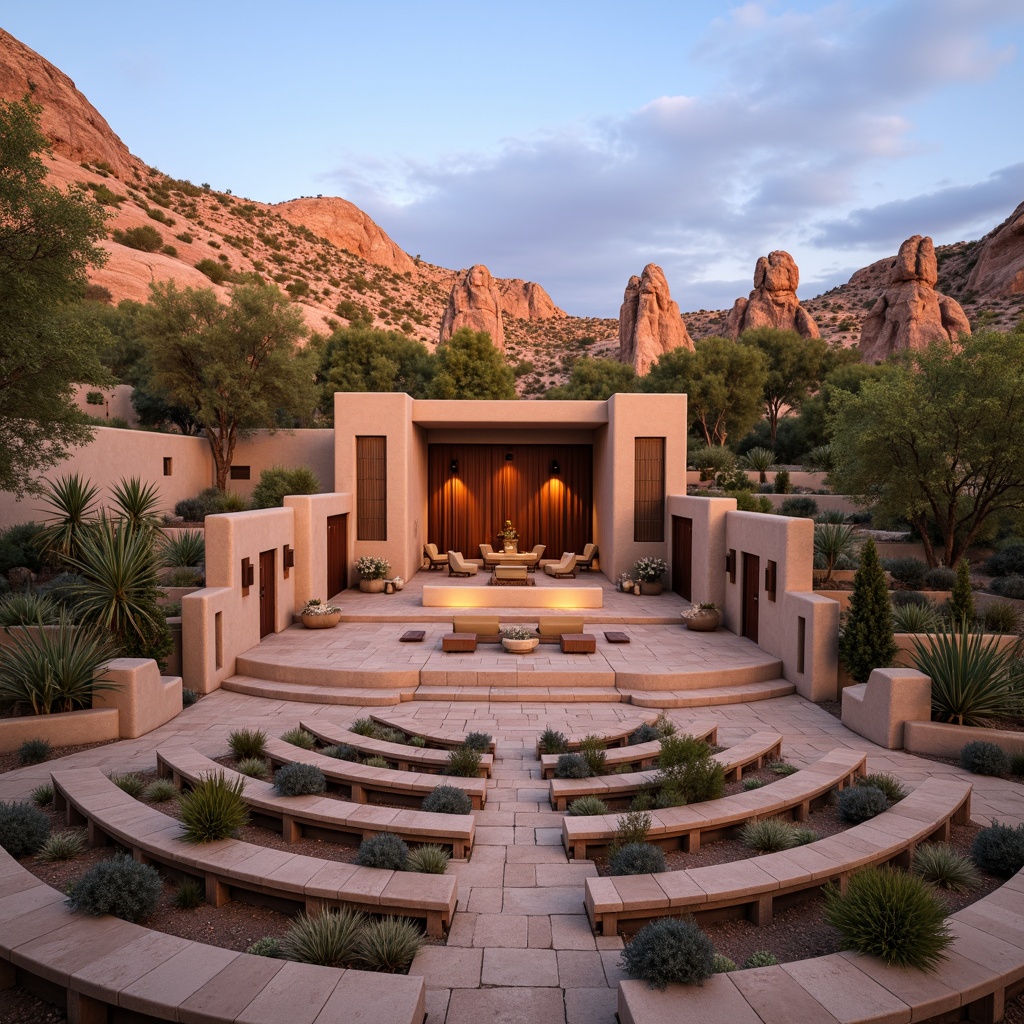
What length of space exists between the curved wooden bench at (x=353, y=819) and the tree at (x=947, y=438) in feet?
45.4

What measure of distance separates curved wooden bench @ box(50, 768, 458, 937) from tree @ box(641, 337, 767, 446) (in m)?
31.8

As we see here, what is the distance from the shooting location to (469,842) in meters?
5.52

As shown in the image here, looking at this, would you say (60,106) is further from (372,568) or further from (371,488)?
(372,568)

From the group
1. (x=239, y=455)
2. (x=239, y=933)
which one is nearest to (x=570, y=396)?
(x=239, y=455)

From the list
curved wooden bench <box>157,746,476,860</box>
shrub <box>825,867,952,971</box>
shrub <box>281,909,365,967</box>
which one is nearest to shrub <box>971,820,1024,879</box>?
shrub <box>825,867,952,971</box>

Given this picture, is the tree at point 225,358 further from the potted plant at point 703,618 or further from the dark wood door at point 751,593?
the dark wood door at point 751,593

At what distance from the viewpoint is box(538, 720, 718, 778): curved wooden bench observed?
7230 mm

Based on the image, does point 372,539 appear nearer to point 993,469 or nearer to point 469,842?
point 469,842

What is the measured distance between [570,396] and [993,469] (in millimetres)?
26519

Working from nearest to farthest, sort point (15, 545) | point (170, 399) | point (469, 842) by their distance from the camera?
1. point (469, 842)
2. point (15, 545)
3. point (170, 399)

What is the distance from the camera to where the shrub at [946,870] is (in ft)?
16.4

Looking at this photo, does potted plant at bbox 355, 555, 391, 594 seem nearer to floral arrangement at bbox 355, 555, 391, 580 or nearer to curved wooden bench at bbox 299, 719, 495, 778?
floral arrangement at bbox 355, 555, 391, 580

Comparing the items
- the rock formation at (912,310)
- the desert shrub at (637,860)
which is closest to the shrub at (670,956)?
the desert shrub at (637,860)

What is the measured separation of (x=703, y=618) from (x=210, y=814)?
10704 millimetres
